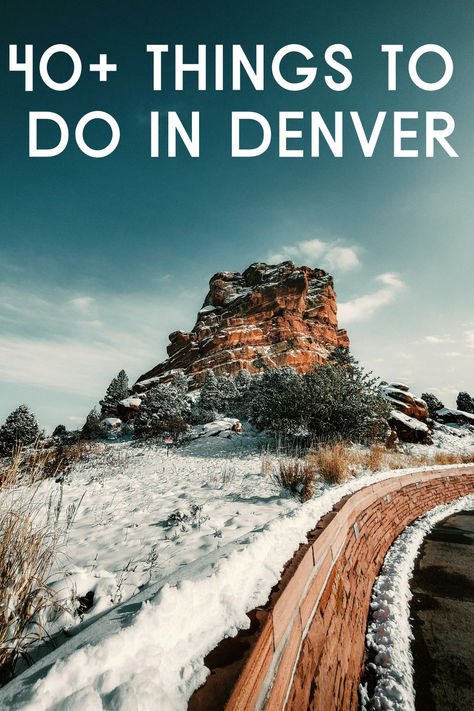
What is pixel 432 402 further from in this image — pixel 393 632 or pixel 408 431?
pixel 393 632

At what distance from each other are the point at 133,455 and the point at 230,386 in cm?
2281

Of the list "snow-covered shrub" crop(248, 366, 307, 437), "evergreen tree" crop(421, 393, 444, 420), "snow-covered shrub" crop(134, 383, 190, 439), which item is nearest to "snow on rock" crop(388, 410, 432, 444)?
"snow-covered shrub" crop(248, 366, 307, 437)

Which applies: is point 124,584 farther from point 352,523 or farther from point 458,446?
point 458,446

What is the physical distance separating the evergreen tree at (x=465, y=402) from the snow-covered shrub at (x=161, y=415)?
34615mm

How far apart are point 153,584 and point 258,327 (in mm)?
81279

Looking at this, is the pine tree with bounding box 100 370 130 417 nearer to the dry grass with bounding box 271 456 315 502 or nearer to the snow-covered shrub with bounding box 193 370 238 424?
the snow-covered shrub with bounding box 193 370 238 424

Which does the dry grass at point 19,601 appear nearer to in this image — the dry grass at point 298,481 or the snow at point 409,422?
the dry grass at point 298,481

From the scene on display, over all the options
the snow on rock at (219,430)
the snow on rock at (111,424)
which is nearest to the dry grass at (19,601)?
the snow on rock at (219,430)

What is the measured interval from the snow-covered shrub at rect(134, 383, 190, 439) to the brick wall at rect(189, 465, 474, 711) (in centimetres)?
1220

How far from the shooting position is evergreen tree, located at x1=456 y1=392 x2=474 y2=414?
121ft

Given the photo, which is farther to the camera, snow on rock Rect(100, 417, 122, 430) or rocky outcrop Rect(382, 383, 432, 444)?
snow on rock Rect(100, 417, 122, 430)

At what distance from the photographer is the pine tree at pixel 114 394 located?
1767 inches

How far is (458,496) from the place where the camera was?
8594 mm

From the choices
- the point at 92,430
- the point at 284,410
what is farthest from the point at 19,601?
the point at 92,430
